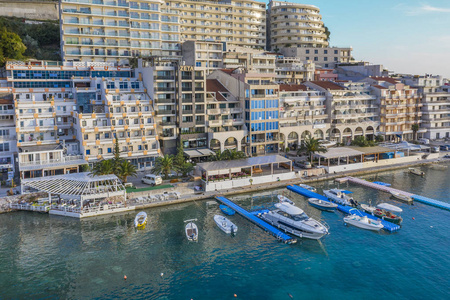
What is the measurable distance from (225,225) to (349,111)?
215ft

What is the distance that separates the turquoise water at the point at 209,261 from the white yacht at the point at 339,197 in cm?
618

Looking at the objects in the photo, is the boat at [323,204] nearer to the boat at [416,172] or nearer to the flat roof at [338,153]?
the flat roof at [338,153]

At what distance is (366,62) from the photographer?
15825 cm

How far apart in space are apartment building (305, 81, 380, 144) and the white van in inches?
2046

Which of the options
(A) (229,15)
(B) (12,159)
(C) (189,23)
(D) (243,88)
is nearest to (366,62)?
(A) (229,15)

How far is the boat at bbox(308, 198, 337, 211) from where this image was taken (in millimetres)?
64125

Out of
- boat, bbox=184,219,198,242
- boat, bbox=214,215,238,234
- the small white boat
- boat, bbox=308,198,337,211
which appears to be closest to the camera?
boat, bbox=184,219,198,242

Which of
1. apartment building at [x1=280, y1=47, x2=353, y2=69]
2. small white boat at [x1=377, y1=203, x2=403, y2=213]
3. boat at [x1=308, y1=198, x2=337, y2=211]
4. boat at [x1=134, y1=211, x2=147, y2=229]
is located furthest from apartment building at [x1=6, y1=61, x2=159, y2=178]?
apartment building at [x1=280, y1=47, x2=353, y2=69]

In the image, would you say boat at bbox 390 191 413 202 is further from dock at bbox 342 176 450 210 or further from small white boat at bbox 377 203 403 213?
small white boat at bbox 377 203 403 213

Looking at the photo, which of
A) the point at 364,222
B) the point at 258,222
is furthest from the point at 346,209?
the point at 258,222

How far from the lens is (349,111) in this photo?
107125 millimetres

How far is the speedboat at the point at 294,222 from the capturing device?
5300 cm

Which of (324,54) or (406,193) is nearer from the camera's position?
(406,193)

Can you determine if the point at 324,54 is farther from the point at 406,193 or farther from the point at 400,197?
the point at 400,197
